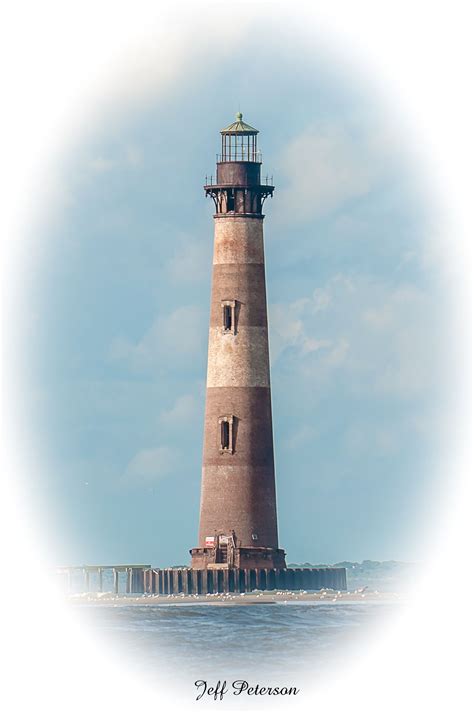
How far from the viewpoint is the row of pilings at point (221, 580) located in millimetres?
96500

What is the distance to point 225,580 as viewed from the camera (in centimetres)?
9650

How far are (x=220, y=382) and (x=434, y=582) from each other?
1410cm

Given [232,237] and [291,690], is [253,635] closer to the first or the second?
[291,690]

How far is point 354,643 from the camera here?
267 ft

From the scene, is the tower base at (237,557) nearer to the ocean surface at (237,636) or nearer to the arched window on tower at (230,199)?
the ocean surface at (237,636)


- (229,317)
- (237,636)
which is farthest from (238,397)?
(237,636)

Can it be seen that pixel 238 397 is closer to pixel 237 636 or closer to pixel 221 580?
pixel 221 580

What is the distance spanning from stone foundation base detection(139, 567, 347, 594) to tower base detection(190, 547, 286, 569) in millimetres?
226

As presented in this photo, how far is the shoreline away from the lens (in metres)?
94.1

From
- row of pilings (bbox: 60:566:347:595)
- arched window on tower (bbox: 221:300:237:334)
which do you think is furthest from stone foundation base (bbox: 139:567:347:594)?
arched window on tower (bbox: 221:300:237:334)

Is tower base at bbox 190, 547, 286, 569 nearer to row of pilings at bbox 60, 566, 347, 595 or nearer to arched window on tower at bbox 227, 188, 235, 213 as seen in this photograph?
row of pilings at bbox 60, 566, 347, 595

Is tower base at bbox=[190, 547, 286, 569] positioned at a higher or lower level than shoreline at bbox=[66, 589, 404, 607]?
higher

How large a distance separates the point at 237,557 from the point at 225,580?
0.85 m

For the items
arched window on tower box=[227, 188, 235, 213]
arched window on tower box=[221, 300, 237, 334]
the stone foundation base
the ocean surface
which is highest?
arched window on tower box=[227, 188, 235, 213]
